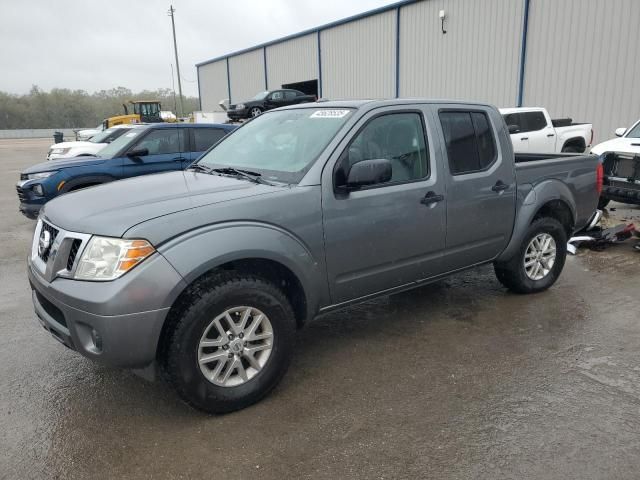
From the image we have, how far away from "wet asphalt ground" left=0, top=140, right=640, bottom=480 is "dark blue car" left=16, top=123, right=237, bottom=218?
374cm

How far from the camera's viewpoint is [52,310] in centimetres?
295

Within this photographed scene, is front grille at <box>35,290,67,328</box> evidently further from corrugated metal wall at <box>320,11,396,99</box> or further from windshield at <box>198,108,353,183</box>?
corrugated metal wall at <box>320,11,396,99</box>

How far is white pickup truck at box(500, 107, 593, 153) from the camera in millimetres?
11609

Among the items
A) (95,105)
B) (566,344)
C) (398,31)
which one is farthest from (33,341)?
(95,105)

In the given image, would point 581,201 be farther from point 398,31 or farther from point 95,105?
point 95,105

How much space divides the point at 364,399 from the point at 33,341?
276 cm

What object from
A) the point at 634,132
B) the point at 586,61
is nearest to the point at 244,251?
the point at 634,132

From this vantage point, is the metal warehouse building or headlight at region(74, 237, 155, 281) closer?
headlight at region(74, 237, 155, 281)

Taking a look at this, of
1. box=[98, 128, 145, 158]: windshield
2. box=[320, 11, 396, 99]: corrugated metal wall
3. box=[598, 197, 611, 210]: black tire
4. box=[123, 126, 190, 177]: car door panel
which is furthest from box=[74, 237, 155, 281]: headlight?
box=[320, 11, 396, 99]: corrugated metal wall

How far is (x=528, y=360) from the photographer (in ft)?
12.0

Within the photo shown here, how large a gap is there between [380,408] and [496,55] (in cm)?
1765

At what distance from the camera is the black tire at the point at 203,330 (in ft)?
9.02

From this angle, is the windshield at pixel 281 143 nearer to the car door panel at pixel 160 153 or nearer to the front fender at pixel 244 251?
the front fender at pixel 244 251

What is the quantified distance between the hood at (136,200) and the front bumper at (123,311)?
10.9 inches
